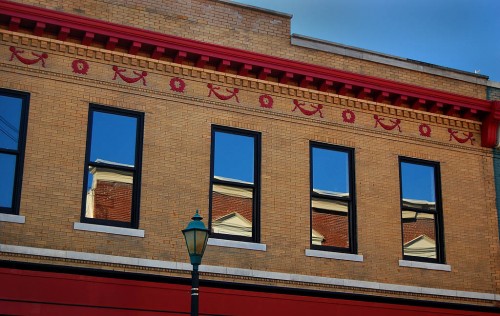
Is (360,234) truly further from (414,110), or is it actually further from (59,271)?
(59,271)

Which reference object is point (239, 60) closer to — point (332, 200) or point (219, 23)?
point (219, 23)

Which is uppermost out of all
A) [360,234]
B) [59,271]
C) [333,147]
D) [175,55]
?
[175,55]

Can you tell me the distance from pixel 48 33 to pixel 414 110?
8.66 m

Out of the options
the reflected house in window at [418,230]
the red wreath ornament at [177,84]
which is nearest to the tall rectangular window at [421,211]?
the reflected house in window at [418,230]

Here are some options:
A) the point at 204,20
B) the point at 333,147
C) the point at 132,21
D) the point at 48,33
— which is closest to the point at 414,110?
the point at 333,147

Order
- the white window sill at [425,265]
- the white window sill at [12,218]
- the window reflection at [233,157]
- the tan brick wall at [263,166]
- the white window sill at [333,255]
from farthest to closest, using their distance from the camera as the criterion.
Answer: the white window sill at [425,265] → the white window sill at [333,255] → the window reflection at [233,157] → the tan brick wall at [263,166] → the white window sill at [12,218]

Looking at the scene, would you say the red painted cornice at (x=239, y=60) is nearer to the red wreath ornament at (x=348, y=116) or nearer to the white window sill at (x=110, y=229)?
the red wreath ornament at (x=348, y=116)

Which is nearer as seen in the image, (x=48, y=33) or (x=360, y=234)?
(x=48, y=33)

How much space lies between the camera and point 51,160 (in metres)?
15.5

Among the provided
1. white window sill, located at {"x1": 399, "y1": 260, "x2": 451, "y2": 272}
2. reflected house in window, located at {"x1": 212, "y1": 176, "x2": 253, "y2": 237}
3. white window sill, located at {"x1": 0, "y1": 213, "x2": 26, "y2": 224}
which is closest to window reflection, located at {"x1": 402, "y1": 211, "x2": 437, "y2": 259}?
white window sill, located at {"x1": 399, "y1": 260, "x2": 451, "y2": 272}

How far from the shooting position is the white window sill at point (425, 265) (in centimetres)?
1833

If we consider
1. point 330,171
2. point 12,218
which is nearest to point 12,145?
point 12,218

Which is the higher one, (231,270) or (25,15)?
(25,15)

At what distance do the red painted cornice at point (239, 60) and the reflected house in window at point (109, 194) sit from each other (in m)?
2.53
